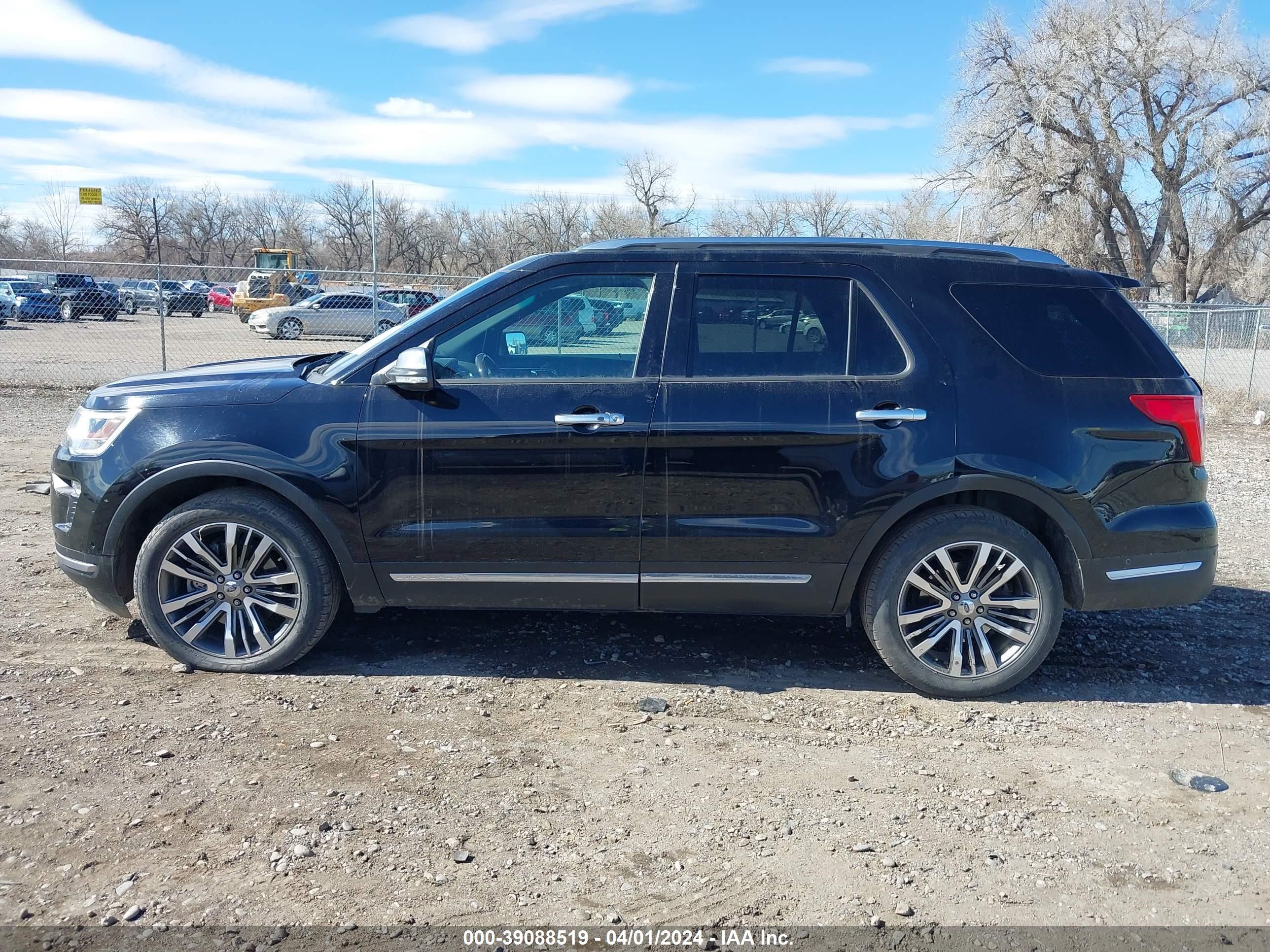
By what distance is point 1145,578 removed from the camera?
175 inches

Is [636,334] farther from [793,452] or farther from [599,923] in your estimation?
[599,923]

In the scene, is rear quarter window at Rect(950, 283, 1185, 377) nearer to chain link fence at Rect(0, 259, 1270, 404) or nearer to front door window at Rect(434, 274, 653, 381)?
front door window at Rect(434, 274, 653, 381)

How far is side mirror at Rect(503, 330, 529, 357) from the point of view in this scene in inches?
178

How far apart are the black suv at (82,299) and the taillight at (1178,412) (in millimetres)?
28515

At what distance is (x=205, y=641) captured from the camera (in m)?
4.62

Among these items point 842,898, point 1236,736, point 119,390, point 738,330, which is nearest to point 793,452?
point 738,330

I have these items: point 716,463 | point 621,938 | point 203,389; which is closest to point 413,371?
point 203,389

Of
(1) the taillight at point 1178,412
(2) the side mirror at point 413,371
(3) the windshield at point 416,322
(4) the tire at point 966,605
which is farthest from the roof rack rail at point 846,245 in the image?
(4) the tire at point 966,605

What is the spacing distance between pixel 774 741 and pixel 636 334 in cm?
183

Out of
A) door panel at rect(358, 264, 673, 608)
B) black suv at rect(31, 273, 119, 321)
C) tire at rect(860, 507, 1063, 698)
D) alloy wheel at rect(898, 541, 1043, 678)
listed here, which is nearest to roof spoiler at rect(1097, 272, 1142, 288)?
tire at rect(860, 507, 1063, 698)

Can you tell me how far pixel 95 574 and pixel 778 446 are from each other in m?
3.11

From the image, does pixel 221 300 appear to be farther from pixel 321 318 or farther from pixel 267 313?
pixel 321 318

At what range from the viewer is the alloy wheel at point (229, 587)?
177 inches

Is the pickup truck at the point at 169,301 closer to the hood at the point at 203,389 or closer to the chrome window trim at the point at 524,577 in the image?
the hood at the point at 203,389
